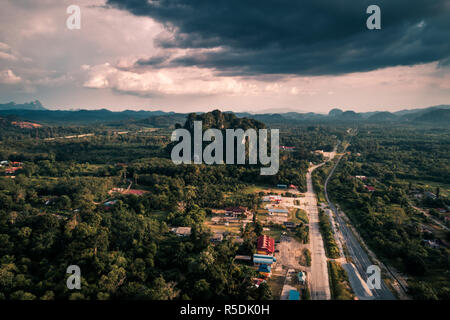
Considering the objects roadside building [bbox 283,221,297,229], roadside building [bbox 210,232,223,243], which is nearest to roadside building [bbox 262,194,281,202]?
roadside building [bbox 283,221,297,229]

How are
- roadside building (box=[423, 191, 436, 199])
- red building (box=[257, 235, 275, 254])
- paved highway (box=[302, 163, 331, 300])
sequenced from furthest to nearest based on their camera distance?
roadside building (box=[423, 191, 436, 199]) < red building (box=[257, 235, 275, 254]) < paved highway (box=[302, 163, 331, 300])

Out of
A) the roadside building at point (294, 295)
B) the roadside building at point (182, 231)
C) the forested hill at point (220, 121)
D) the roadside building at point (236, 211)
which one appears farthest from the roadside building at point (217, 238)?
the forested hill at point (220, 121)

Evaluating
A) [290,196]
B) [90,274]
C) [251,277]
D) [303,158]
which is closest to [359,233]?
[290,196]

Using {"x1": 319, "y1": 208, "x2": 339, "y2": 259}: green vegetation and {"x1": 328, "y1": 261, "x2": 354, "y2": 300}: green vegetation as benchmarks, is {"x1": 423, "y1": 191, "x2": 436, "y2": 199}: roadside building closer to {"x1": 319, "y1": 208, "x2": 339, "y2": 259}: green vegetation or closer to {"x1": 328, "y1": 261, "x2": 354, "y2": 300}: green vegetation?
{"x1": 319, "y1": 208, "x2": 339, "y2": 259}: green vegetation

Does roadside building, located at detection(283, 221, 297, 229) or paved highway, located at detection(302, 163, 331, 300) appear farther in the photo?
roadside building, located at detection(283, 221, 297, 229)

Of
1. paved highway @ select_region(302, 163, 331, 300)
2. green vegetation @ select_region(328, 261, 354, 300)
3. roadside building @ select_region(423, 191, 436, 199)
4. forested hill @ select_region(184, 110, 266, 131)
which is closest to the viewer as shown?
green vegetation @ select_region(328, 261, 354, 300)

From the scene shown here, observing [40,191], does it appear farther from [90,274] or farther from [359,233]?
[359,233]
